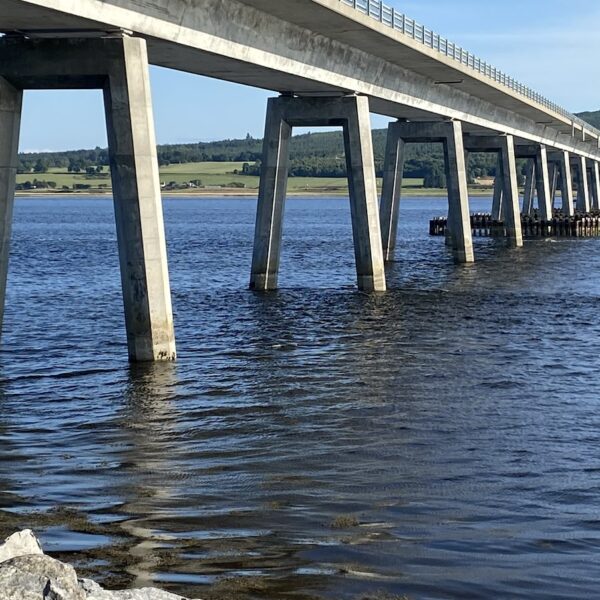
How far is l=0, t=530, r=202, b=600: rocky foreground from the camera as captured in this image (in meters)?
7.85

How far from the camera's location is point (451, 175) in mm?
64125

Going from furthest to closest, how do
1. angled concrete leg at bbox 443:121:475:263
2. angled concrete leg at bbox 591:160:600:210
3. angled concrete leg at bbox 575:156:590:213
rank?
angled concrete leg at bbox 591:160:600:210 < angled concrete leg at bbox 575:156:590:213 < angled concrete leg at bbox 443:121:475:263

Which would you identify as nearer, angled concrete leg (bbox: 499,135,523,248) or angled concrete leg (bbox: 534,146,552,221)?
angled concrete leg (bbox: 499,135,523,248)

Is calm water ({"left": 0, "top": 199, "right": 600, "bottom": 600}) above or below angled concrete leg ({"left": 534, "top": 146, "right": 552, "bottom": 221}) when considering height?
below

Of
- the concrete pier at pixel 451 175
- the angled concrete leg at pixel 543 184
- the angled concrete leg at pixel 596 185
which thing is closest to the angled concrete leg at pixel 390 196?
the concrete pier at pixel 451 175

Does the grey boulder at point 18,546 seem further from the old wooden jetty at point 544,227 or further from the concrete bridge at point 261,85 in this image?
the old wooden jetty at point 544,227

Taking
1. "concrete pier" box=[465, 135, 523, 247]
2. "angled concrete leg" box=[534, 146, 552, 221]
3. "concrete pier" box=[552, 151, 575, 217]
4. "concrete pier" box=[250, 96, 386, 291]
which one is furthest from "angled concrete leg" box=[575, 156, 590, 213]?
"concrete pier" box=[250, 96, 386, 291]

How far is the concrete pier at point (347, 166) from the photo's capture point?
43969mm

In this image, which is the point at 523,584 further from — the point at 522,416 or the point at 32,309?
the point at 32,309

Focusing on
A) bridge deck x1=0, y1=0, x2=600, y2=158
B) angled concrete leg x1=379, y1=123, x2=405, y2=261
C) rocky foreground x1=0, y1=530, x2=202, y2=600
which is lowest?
rocky foreground x1=0, y1=530, x2=202, y2=600

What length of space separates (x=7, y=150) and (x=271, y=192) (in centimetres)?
1872

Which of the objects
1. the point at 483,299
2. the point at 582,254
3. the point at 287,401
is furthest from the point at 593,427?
the point at 582,254

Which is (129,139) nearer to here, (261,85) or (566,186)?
(261,85)

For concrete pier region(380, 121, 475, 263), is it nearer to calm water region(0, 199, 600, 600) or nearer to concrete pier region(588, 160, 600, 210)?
calm water region(0, 199, 600, 600)
